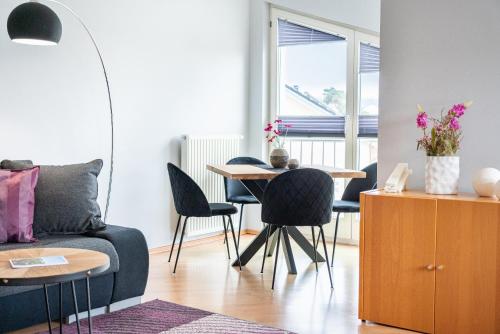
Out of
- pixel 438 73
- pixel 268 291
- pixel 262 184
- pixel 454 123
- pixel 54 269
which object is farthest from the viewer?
pixel 262 184

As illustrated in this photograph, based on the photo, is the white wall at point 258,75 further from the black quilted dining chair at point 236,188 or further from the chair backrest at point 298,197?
the chair backrest at point 298,197

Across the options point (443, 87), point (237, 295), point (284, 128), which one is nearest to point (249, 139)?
point (284, 128)

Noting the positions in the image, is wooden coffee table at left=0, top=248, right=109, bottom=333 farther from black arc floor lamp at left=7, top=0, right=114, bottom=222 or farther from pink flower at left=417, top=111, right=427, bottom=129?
pink flower at left=417, top=111, right=427, bottom=129

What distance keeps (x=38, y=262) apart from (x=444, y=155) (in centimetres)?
217

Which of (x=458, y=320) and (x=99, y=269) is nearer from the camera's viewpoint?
(x=99, y=269)

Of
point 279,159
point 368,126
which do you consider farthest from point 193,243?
point 368,126

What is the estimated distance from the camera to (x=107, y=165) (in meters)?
4.90

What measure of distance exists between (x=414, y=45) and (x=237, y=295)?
6.26ft

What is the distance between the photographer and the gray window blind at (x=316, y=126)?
19.5ft

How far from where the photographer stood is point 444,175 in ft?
11.4

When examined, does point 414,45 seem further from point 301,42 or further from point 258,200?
point 301,42

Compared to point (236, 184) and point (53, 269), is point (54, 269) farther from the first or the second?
point (236, 184)

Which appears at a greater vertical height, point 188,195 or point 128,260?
point 188,195

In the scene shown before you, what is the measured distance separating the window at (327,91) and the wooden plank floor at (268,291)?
3.49 ft
